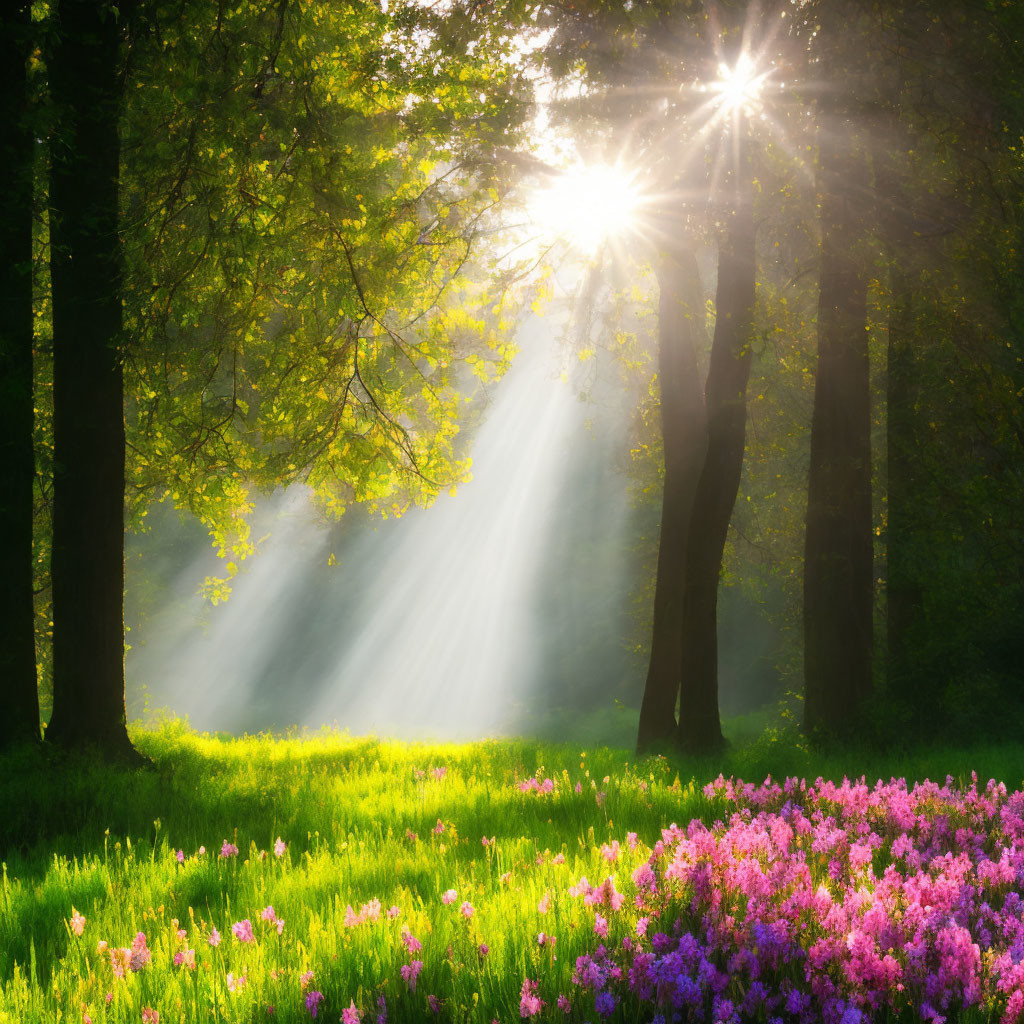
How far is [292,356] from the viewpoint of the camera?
9719mm

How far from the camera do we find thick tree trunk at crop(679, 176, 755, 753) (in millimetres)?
10648

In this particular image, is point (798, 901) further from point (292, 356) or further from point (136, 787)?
point (292, 356)

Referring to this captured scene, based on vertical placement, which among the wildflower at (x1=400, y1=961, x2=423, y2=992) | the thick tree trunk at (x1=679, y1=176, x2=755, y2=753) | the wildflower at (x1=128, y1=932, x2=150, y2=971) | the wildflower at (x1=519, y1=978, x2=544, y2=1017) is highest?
the thick tree trunk at (x1=679, y1=176, x2=755, y2=753)

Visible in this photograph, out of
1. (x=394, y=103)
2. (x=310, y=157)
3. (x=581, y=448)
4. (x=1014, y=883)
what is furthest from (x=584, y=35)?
(x=581, y=448)

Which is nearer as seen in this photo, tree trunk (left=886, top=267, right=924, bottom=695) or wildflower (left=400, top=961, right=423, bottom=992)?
wildflower (left=400, top=961, right=423, bottom=992)

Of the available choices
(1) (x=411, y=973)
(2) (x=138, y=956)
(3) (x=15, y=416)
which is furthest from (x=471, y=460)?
(1) (x=411, y=973)

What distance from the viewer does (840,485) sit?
11797 mm

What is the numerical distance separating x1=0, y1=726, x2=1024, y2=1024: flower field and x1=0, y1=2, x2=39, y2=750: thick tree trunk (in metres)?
2.94

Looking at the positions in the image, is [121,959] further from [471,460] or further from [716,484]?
[716,484]

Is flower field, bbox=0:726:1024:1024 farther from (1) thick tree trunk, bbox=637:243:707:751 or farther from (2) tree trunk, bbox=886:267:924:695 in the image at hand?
(2) tree trunk, bbox=886:267:924:695

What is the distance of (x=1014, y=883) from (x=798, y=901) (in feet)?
3.85

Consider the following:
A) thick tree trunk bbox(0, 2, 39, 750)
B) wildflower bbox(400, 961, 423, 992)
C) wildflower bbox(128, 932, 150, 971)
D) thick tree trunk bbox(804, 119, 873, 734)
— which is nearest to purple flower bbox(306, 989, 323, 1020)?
wildflower bbox(400, 961, 423, 992)

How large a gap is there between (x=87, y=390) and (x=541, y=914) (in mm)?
7600

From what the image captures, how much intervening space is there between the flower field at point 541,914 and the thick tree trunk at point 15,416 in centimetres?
294
